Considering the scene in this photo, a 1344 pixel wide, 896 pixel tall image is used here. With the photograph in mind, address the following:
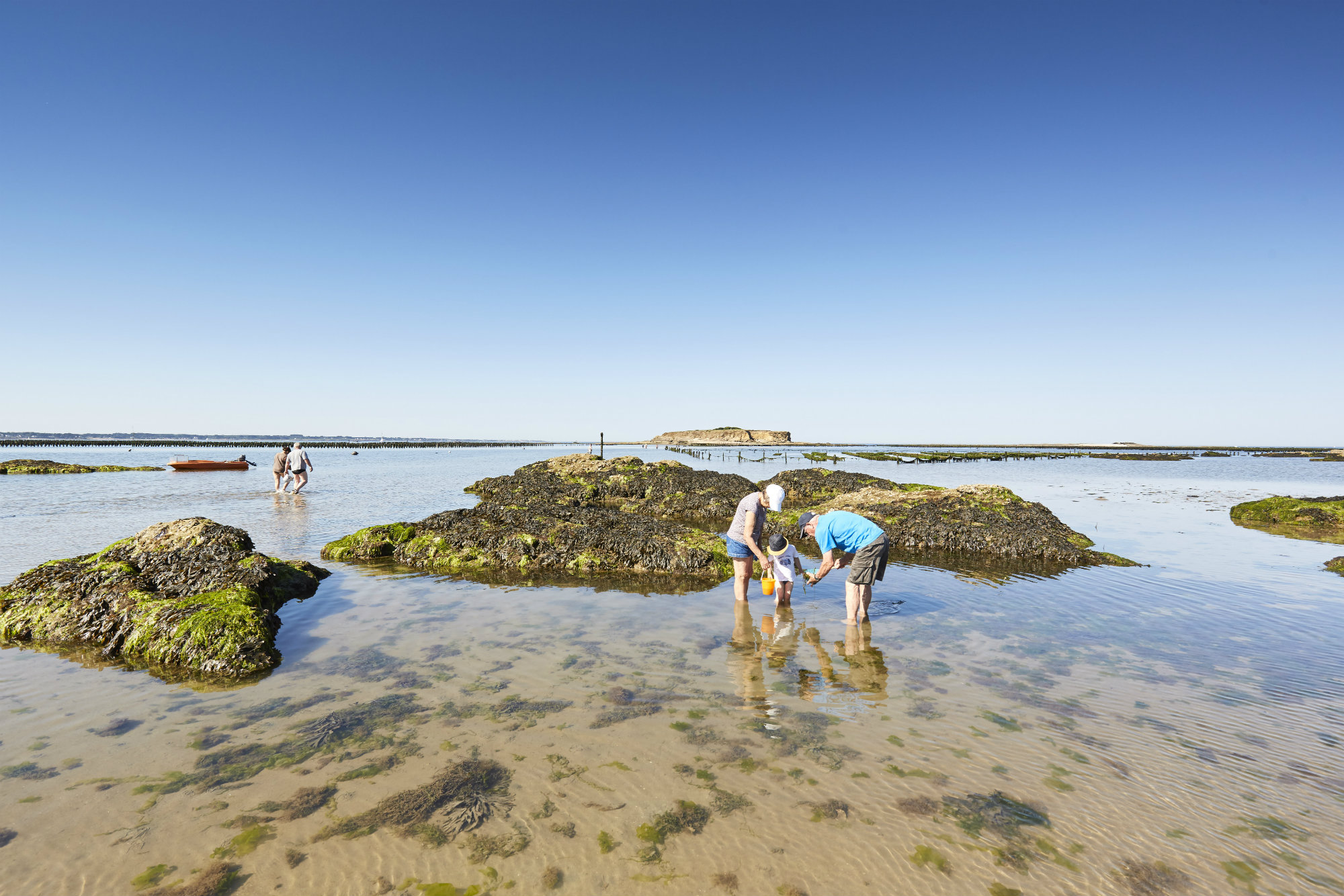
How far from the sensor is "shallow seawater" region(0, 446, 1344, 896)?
3807mm

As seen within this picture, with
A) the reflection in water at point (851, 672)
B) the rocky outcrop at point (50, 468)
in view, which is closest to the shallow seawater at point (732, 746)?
the reflection in water at point (851, 672)

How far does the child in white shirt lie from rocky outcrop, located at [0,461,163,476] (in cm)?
5076

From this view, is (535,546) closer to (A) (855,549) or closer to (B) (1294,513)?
(A) (855,549)

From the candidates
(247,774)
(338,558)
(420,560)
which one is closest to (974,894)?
(247,774)

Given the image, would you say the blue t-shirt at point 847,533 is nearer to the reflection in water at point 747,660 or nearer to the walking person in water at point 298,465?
the reflection in water at point 747,660

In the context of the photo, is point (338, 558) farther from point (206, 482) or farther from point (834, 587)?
point (206, 482)

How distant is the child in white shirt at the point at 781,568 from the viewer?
9492 mm

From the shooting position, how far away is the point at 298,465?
26781 mm

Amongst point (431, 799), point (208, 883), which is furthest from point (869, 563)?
point (208, 883)

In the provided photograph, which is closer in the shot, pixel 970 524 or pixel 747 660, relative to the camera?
pixel 747 660

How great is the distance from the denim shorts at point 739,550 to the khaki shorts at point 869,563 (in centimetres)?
172

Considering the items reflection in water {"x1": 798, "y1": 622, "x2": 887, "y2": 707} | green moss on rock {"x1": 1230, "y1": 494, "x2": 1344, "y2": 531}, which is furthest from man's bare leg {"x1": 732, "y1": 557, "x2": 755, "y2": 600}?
green moss on rock {"x1": 1230, "y1": 494, "x2": 1344, "y2": 531}

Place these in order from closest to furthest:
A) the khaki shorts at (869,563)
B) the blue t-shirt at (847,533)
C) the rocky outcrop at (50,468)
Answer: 1. the khaki shorts at (869,563)
2. the blue t-shirt at (847,533)
3. the rocky outcrop at (50,468)

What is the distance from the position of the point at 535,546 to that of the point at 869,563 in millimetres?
7656
